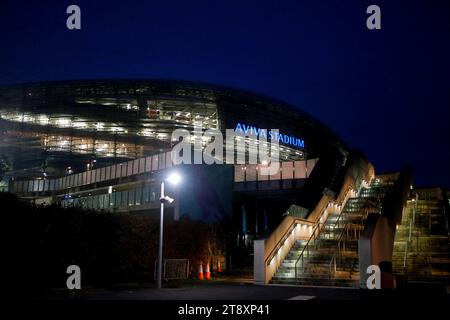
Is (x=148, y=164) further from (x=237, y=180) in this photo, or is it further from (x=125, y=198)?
(x=237, y=180)

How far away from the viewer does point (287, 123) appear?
75875 mm

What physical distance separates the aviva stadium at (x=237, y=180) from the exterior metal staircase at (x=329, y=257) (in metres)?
0.06

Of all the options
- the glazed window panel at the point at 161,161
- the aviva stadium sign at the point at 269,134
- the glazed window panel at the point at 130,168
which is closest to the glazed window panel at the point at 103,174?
the glazed window panel at the point at 130,168

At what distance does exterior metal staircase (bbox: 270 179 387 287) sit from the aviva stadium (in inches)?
2.2

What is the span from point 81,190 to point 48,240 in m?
29.5

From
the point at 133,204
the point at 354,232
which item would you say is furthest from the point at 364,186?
the point at 133,204

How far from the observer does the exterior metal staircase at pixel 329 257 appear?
16859 millimetres

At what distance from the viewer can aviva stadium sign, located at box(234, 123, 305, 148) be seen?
219 ft

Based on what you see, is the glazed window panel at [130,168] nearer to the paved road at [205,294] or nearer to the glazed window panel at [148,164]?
the glazed window panel at [148,164]

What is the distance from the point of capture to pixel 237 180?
34250 millimetres

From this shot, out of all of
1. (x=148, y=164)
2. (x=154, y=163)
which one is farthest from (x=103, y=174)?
(x=154, y=163)

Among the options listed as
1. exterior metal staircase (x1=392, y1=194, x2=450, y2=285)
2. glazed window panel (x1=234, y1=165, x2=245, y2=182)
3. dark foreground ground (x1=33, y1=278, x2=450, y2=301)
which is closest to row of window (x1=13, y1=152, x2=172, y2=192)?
glazed window panel (x1=234, y1=165, x2=245, y2=182)

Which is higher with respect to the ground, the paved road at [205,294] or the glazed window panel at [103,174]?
the glazed window panel at [103,174]
